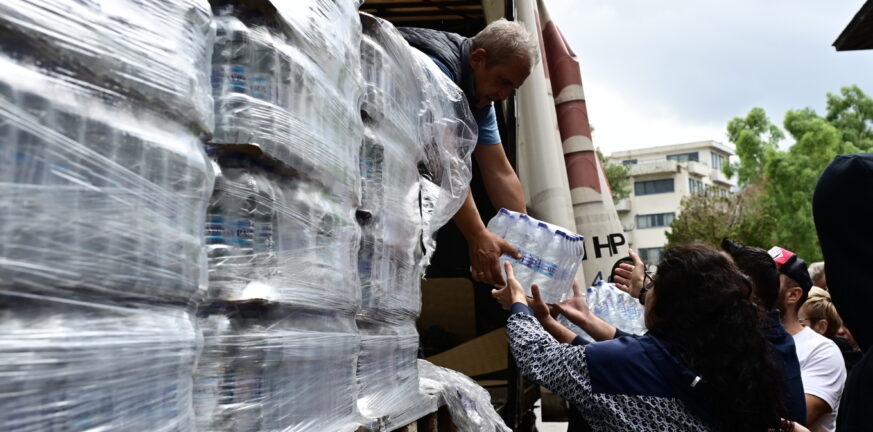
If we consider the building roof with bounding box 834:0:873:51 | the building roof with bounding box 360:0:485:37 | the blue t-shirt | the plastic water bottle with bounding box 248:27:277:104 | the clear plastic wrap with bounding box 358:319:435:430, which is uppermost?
the building roof with bounding box 834:0:873:51

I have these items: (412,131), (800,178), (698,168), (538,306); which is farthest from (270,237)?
(698,168)

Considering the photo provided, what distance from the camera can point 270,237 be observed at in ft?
4.94

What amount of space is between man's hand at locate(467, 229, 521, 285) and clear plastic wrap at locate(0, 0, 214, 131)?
2.08 meters

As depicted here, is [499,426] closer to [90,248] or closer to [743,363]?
[743,363]

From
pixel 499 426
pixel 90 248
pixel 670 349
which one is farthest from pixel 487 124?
pixel 90 248

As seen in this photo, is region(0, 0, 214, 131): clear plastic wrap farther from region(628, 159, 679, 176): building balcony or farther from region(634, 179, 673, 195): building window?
region(634, 179, 673, 195): building window

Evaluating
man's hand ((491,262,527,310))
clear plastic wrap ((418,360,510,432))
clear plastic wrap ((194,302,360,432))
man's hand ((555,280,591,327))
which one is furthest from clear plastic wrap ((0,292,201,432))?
man's hand ((555,280,591,327))

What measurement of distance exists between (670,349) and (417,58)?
53.4 inches

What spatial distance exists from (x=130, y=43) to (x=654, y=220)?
2369 inches

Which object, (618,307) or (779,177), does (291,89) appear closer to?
(618,307)

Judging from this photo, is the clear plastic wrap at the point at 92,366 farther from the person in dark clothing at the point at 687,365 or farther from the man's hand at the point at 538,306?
the man's hand at the point at 538,306

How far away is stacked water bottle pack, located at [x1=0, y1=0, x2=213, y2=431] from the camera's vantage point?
91 cm

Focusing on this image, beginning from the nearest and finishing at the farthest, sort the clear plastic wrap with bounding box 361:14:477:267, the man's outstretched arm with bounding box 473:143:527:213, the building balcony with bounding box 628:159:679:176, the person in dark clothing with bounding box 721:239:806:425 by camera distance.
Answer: the clear plastic wrap with bounding box 361:14:477:267, the person in dark clothing with bounding box 721:239:806:425, the man's outstretched arm with bounding box 473:143:527:213, the building balcony with bounding box 628:159:679:176

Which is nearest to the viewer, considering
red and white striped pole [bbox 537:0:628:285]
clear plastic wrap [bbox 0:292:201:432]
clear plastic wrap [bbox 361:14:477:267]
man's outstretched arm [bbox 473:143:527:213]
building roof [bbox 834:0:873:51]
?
clear plastic wrap [bbox 0:292:201:432]
